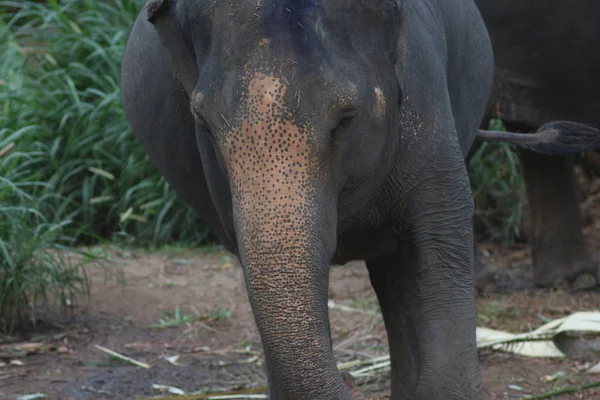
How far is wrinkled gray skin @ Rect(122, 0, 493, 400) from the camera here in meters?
2.42

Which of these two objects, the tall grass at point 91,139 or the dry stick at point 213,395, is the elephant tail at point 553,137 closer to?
the dry stick at point 213,395

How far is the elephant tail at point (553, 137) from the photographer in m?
3.89

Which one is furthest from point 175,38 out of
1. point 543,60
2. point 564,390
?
point 543,60

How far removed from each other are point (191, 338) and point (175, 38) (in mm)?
2904

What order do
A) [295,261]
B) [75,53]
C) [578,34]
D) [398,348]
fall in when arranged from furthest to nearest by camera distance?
1. [75,53]
2. [578,34]
3. [398,348]
4. [295,261]

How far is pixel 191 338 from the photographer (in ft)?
18.6

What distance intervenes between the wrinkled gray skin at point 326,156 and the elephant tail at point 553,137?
0.41ft

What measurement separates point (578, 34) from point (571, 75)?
0.20 meters

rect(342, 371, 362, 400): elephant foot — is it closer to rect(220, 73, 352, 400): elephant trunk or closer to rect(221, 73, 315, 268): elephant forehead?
rect(220, 73, 352, 400): elephant trunk

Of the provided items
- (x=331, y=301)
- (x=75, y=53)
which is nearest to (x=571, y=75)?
(x=331, y=301)

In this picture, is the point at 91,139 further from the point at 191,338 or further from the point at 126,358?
the point at 126,358

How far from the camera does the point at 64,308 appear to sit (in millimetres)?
5723

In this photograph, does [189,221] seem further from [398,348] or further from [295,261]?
[295,261]

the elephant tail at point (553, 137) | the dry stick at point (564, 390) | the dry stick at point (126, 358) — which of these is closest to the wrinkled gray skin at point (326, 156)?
the elephant tail at point (553, 137)
